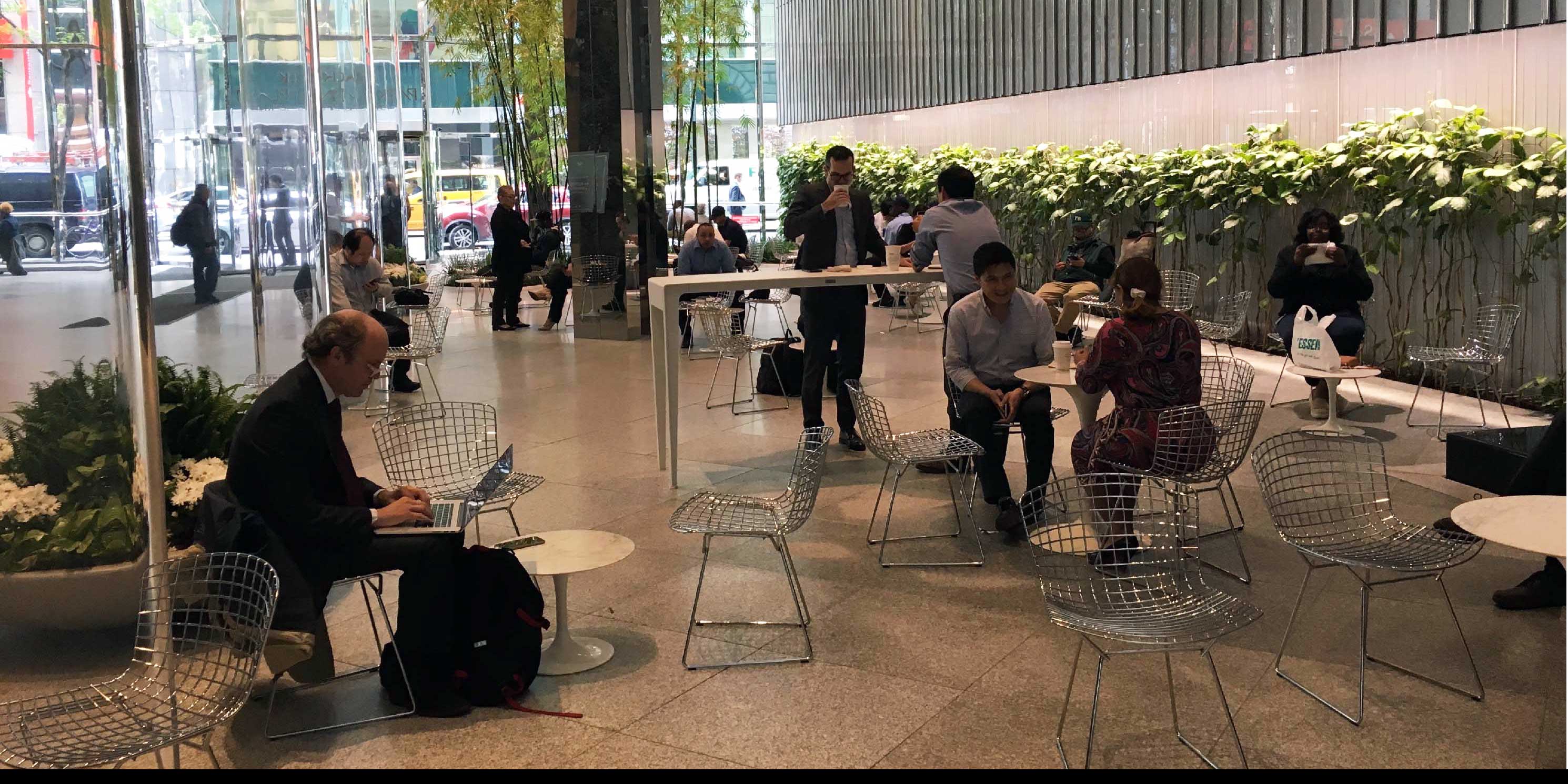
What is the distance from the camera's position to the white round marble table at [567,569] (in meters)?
4.42

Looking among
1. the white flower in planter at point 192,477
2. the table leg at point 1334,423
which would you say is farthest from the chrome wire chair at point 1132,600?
the table leg at point 1334,423

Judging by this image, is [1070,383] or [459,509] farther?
[1070,383]

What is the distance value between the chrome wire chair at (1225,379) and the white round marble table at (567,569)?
9.62ft

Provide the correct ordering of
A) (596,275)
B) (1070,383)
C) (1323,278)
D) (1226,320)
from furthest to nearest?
(596,275), (1226,320), (1323,278), (1070,383)

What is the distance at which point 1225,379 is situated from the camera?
6.96 metres

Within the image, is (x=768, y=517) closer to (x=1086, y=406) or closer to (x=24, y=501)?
(x=1086, y=406)

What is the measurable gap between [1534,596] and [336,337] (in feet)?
13.2

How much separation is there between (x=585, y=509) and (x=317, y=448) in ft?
8.60

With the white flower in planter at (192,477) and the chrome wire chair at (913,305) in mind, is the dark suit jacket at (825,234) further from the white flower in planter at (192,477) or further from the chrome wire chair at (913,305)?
the chrome wire chair at (913,305)

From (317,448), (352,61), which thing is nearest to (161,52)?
(352,61)

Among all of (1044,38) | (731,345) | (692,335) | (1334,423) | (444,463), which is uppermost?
(1044,38)

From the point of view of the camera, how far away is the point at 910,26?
19422 millimetres

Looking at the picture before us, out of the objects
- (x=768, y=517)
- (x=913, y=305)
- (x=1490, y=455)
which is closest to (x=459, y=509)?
(x=768, y=517)

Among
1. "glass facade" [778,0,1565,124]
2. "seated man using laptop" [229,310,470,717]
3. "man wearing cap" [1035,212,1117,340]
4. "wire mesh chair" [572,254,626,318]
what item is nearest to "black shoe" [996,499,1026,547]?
"seated man using laptop" [229,310,470,717]
